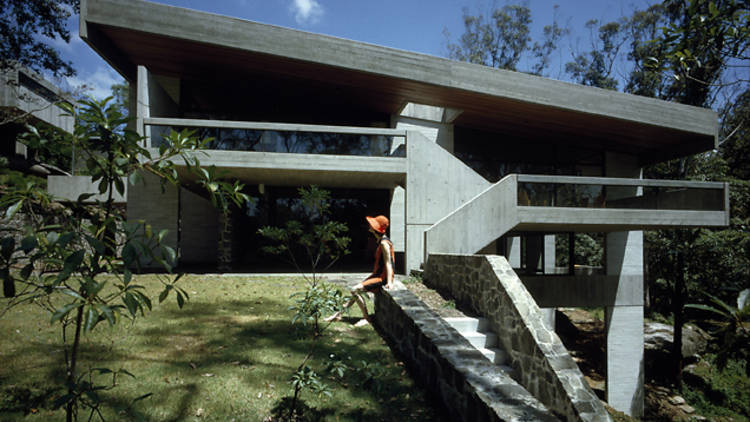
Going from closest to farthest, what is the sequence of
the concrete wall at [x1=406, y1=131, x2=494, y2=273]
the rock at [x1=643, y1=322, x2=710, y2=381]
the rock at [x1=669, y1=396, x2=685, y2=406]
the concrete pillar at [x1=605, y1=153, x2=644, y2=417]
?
the concrete wall at [x1=406, y1=131, x2=494, y2=273] < the concrete pillar at [x1=605, y1=153, x2=644, y2=417] < the rock at [x1=669, y1=396, x2=685, y2=406] < the rock at [x1=643, y1=322, x2=710, y2=381]

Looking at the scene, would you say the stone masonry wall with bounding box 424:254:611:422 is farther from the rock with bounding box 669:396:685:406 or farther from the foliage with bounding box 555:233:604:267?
the foliage with bounding box 555:233:604:267

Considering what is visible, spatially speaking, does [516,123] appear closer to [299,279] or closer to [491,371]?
[299,279]

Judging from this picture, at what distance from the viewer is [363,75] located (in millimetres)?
11625

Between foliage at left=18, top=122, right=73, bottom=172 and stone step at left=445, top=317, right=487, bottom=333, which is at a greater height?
foliage at left=18, top=122, right=73, bottom=172

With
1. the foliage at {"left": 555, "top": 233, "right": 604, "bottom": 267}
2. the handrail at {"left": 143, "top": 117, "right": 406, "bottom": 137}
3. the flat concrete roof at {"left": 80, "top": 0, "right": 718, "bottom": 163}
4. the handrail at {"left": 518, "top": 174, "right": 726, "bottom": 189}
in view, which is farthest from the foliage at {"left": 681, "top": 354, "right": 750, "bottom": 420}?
the handrail at {"left": 143, "top": 117, "right": 406, "bottom": 137}

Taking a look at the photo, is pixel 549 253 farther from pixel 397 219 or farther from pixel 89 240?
pixel 89 240

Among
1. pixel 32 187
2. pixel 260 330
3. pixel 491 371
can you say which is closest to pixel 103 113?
pixel 32 187

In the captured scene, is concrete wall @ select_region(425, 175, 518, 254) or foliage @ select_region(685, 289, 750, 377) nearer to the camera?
foliage @ select_region(685, 289, 750, 377)

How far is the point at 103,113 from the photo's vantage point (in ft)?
6.07

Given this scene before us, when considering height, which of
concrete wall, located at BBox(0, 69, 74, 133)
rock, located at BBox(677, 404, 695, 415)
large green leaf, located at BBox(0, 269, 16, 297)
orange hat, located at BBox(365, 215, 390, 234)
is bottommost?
rock, located at BBox(677, 404, 695, 415)

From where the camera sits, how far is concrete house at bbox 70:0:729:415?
9.76 metres

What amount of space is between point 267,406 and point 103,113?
2845mm

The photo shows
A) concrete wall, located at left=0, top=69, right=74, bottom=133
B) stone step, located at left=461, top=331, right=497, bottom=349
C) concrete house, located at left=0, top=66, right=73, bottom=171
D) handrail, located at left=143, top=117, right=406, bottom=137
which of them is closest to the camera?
stone step, located at left=461, top=331, right=497, bottom=349

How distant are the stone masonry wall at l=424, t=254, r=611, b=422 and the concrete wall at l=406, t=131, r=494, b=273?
3.14 m
